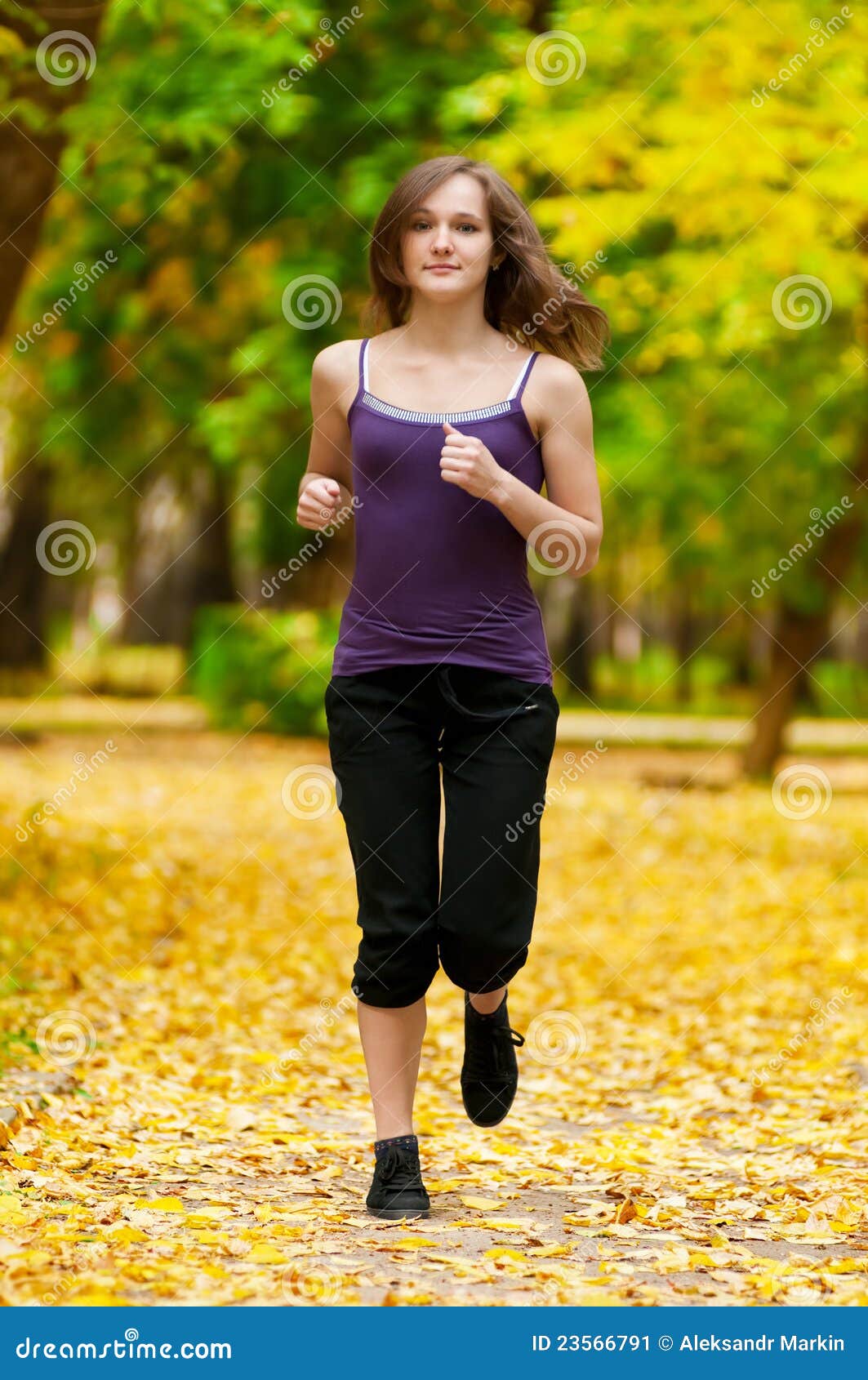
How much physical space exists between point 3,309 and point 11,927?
298 centimetres

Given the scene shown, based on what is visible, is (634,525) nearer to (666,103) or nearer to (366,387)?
(666,103)

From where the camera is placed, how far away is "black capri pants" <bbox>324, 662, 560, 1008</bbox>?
3895mm

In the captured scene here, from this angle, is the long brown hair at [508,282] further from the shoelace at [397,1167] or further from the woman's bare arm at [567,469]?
the shoelace at [397,1167]

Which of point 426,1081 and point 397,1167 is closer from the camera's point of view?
point 397,1167

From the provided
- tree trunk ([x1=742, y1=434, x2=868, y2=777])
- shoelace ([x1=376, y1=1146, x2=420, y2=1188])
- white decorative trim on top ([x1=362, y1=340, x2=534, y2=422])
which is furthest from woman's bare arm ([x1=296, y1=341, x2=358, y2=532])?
tree trunk ([x1=742, y1=434, x2=868, y2=777])

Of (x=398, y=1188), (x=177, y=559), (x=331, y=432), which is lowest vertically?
(x=398, y=1188)

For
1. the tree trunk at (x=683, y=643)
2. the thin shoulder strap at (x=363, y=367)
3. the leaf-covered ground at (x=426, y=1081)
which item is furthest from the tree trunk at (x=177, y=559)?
the thin shoulder strap at (x=363, y=367)

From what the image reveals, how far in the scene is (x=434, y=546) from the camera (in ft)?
12.6

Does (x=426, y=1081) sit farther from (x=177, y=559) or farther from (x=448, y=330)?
(x=177, y=559)

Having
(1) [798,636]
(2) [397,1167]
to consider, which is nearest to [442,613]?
(2) [397,1167]

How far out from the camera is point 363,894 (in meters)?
3.97

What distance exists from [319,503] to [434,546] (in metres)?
0.27

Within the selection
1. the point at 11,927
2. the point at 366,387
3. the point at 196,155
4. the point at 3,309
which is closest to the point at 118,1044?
the point at 11,927

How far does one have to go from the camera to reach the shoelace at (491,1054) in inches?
169
